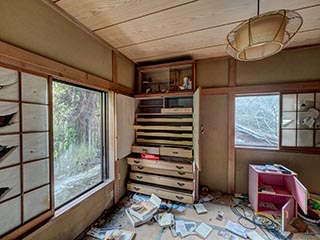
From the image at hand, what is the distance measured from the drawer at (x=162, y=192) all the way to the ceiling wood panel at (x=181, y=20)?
87.3 inches

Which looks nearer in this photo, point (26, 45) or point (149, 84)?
point (26, 45)

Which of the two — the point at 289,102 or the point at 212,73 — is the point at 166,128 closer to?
the point at 212,73

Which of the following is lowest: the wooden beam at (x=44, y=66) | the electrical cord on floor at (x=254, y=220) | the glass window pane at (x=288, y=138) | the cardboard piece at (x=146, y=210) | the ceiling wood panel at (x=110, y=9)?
the electrical cord on floor at (x=254, y=220)

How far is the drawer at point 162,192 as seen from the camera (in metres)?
2.37

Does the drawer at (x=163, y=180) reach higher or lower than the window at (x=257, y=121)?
lower

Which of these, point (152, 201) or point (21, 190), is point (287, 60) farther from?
point (21, 190)

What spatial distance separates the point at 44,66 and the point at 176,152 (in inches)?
77.9

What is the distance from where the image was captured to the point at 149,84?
122 inches

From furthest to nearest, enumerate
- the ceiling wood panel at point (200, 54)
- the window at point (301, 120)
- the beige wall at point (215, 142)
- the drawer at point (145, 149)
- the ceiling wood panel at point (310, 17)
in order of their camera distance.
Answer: the beige wall at point (215, 142) → the drawer at point (145, 149) → the ceiling wood panel at point (200, 54) → the window at point (301, 120) → the ceiling wood panel at point (310, 17)

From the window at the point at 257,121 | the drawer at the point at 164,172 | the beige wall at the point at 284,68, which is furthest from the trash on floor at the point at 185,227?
the beige wall at the point at 284,68

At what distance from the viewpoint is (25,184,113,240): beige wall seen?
142 cm

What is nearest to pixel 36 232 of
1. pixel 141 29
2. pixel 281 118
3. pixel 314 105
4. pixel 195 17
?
pixel 141 29

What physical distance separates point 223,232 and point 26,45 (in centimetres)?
268

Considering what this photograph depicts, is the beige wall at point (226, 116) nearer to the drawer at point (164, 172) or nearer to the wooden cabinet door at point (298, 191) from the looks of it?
the wooden cabinet door at point (298, 191)
